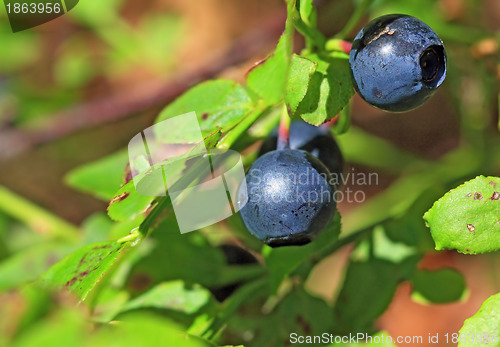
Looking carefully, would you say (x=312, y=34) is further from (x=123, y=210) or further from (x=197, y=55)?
(x=197, y=55)

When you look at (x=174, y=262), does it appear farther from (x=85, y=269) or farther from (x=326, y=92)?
(x=326, y=92)

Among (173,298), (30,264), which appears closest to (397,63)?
(173,298)

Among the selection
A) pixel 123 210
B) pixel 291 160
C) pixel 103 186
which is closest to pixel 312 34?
pixel 291 160

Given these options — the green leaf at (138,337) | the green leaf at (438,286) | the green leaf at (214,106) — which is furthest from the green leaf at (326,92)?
the green leaf at (438,286)

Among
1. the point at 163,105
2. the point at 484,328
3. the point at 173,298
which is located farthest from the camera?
the point at 163,105

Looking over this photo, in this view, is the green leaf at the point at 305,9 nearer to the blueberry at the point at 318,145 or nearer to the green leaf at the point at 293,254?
the blueberry at the point at 318,145

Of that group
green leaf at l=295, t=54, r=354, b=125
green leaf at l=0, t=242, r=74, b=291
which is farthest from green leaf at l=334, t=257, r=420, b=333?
green leaf at l=0, t=242, r=74, b=291
